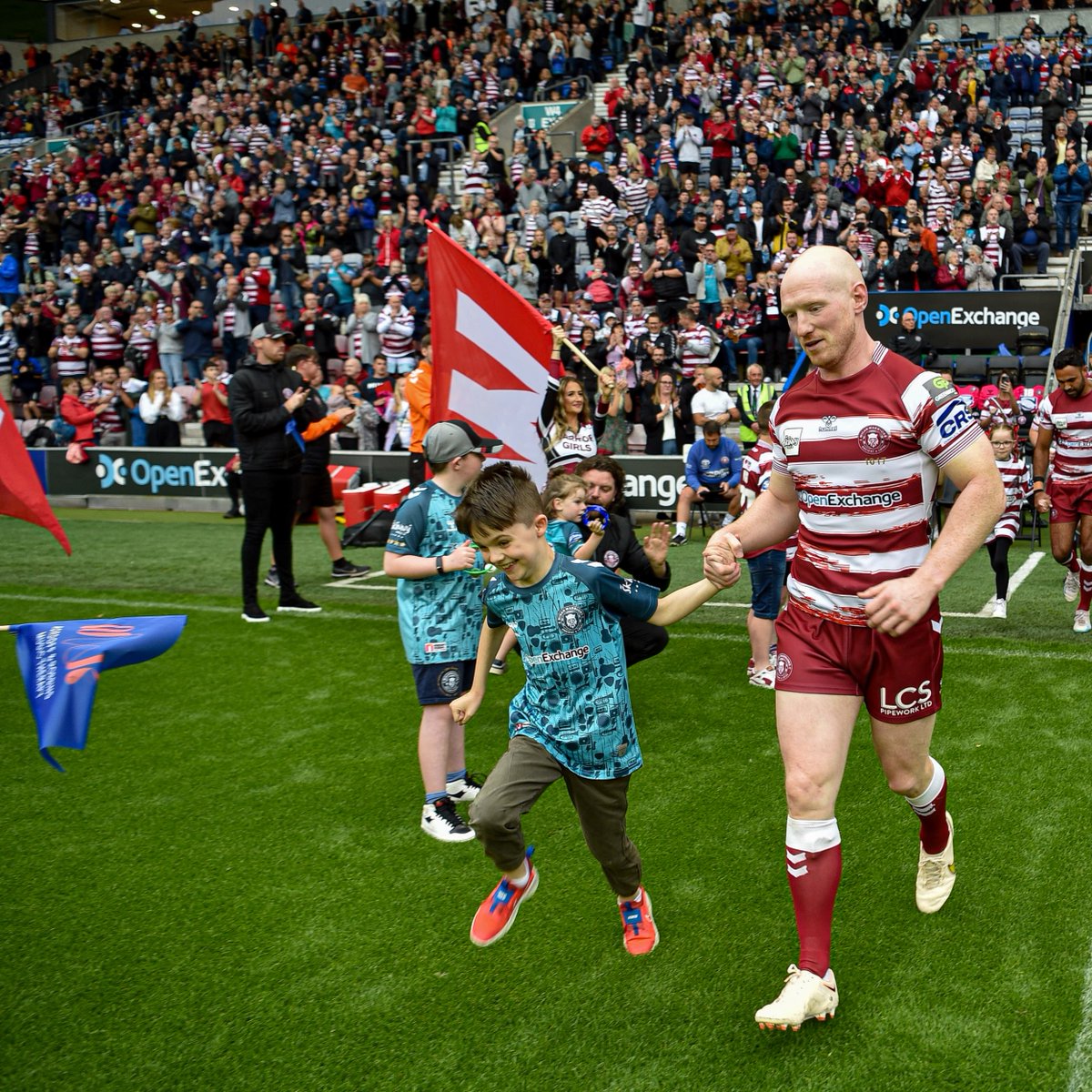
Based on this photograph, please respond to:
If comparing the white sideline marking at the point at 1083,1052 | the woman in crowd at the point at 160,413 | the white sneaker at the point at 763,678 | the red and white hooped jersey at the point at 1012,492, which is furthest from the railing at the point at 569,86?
the white sideline marking at the point at 1083,1052

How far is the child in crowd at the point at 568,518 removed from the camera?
5371mm

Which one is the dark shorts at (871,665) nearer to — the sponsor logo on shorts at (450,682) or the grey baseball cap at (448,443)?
the sponsor logo on shorts at (450,682)

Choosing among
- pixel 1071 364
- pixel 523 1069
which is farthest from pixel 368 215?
pixel 523 1069

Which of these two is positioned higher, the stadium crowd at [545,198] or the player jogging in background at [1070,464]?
the stadium crowd at [545,198]

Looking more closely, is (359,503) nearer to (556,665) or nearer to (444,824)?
(444,824)

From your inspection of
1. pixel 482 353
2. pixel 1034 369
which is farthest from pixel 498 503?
pixel 1034 369

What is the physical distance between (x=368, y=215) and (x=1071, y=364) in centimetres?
1645

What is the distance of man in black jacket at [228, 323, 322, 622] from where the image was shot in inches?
362

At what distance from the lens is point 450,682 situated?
16.8ft

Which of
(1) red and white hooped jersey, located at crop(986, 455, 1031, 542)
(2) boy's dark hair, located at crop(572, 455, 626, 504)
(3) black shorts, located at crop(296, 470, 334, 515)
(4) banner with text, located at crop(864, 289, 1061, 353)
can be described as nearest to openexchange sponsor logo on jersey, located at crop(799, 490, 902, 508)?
(2) boy's dark hair, located at crop(572, 455, 626, 504)

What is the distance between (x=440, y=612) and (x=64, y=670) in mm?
1748

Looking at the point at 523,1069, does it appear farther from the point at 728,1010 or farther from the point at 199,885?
the point at 199,885

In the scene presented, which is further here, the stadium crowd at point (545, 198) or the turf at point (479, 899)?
the stadium crowd at point (545, 198)

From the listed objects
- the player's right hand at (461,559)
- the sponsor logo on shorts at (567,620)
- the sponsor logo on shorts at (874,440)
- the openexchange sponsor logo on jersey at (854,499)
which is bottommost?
the player's right hand at (461,559)
